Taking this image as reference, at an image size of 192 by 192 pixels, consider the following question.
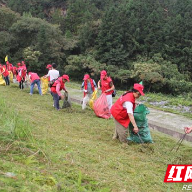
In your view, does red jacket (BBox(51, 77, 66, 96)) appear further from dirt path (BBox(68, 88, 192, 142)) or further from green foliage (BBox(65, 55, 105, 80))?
green foliage (BBox(65, 55, 105, 80))

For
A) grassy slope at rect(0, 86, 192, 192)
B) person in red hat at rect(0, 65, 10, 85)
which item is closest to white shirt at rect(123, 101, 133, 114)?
grassy slope at rect(0, 86, 192, 192)

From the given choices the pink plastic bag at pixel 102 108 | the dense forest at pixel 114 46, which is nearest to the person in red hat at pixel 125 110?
the pink plastic bag at pixel 102 108

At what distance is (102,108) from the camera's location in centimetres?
745

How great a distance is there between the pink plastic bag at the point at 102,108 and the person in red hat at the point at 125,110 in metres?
2.38

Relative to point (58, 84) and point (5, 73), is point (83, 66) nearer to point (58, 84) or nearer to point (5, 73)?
point (5, 73)

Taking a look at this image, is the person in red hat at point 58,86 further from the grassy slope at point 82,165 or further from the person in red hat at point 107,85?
the grassy slope at point 82,165

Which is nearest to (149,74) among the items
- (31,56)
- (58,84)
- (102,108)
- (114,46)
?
(114,46)

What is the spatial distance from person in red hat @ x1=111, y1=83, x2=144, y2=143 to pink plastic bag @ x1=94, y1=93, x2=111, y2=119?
7.81 ft

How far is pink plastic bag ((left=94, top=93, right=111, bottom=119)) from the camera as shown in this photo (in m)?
7.44

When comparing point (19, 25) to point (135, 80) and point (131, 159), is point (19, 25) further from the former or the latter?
point (131, 159)

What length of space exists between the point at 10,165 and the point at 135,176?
59.1 inches

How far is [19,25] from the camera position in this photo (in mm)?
27969

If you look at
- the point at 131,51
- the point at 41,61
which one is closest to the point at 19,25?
the point at 41,61

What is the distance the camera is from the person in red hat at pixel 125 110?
4488 mm
